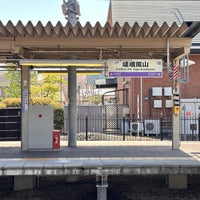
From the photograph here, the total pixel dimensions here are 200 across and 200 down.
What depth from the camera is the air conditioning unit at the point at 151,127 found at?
1756cm

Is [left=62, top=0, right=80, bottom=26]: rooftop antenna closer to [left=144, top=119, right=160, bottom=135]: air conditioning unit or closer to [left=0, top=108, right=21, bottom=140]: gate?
[left=0, top=108, right=21, bottom=140]: gate

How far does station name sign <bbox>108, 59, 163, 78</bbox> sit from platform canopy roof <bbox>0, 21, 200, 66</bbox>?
14.7 inches

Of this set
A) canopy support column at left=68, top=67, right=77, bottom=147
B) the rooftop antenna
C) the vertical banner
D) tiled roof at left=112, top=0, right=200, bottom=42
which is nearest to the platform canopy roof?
canopy support column at left=68, top=67, right=77, bottom=147

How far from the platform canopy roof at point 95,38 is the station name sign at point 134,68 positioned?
372 millimetres

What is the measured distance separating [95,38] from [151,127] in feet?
29.5

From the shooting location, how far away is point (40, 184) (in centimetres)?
974

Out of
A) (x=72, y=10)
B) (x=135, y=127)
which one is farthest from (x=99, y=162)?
(x=135, y=127)

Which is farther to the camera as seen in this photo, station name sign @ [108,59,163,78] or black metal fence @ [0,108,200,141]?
black metal fence @ [0,108,200,141]

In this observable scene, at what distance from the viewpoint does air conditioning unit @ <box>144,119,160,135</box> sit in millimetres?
17562

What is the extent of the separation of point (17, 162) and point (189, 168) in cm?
368

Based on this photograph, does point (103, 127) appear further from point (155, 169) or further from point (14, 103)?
point (155, 169)

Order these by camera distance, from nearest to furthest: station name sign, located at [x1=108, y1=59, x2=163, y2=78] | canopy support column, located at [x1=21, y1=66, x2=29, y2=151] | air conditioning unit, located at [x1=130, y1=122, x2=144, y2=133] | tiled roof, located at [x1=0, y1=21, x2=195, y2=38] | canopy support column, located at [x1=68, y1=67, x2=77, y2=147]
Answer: tiled roof, located at [x1=0, y1=21, x2=195, y2=38]
station name sign, located at [x1=108, y1=59, x2=163, y2=78]
canopy support column, located at [x1=21, y1=66, x2=29, y2=151]
canopy support column, located at [x1=68, y1=67, x2=77, y2=147]
air conditioning unit, located at [x1=130, y1=122, x2=144, y2=133]

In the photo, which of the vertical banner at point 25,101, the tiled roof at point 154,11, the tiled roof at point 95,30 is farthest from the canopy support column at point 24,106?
the tiled roof at point 154,11

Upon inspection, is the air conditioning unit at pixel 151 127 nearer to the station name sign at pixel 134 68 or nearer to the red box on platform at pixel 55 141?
the red box on platform at pixel 55 141
